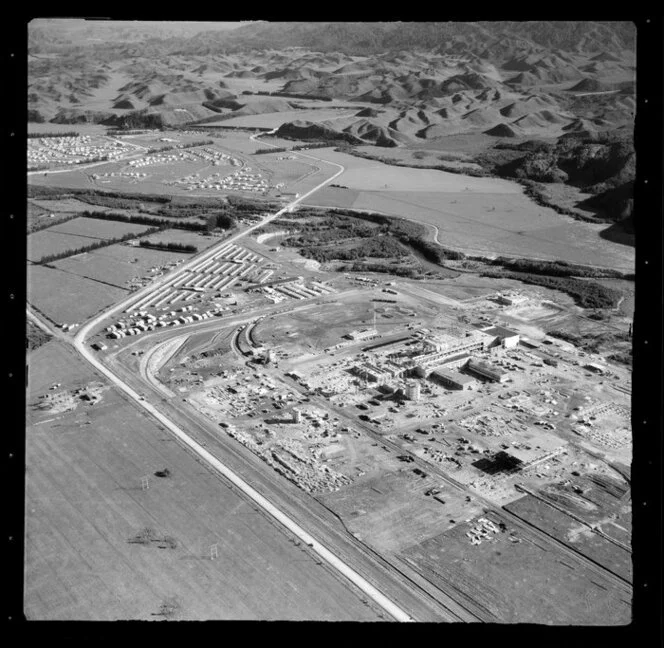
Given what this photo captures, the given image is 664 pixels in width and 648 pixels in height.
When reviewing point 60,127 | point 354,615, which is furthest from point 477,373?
point 60,127

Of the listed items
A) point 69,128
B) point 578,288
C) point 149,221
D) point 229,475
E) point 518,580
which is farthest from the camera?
point 69,128

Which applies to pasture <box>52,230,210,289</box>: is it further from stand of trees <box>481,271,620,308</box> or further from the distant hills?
the distant hills

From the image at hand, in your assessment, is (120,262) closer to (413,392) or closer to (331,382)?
(331,382)

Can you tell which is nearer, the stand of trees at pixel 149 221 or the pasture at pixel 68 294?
the pasture at pixel 68 294

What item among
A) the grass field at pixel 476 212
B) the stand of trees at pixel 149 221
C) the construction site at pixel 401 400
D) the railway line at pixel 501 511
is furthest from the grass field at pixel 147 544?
the grass field at pixel 476 212

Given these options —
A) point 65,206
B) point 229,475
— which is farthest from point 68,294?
point 65,206

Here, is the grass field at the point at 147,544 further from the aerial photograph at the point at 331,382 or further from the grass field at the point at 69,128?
the grass field at the point at 69,128
